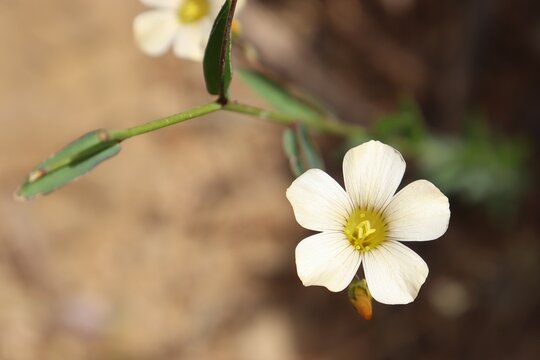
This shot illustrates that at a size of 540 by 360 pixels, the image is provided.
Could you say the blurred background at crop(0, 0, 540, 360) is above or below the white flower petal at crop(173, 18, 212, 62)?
below

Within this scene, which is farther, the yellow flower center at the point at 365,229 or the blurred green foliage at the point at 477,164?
the blurred green foliage at the point at 477,164

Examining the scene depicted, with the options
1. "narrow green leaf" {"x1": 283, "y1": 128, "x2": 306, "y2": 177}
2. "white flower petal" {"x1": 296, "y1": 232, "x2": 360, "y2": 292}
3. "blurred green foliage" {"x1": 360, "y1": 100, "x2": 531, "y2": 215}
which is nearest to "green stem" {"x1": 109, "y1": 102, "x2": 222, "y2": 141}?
"narrow green leaf" {"x1": 283, "y1": 128, "x2": 306, "y2": 177}

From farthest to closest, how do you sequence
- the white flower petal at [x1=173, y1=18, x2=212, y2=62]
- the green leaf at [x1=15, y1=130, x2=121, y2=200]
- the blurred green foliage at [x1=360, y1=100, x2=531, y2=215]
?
the blurred green foliage at [x1=360, y1=100, x2=531, y2=215] < the white flower petal at [x1=173, y1=18, x2=212, y2=62] < the green leaf at [x1=15, y1=130, x2=121, y2=200]

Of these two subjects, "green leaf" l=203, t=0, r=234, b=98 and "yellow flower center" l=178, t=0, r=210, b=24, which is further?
"yellow flower center" l=178, t=0, r=210, b=24

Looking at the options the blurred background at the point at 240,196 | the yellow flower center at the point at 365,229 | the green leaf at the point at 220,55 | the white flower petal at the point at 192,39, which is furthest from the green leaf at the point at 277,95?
the blurred background at the point at 240,196

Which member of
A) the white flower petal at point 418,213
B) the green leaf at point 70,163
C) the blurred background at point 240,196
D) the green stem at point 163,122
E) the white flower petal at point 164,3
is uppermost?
the white flower petal at point 164,3

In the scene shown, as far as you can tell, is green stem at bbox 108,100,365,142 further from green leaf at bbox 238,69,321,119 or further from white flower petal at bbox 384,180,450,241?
white flower petal at bbox 384,180,450,241

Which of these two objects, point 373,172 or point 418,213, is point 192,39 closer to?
point 373,172

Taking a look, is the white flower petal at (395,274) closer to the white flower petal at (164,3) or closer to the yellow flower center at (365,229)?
the yellow flower center at (365,229)
